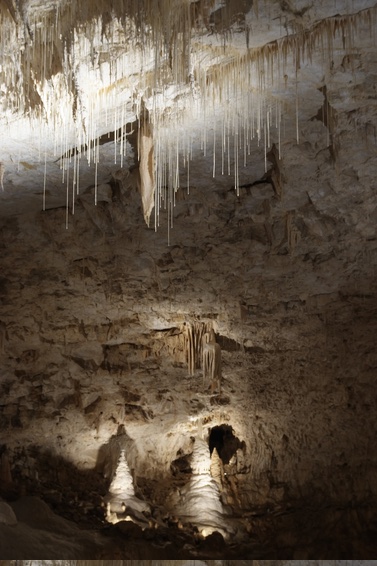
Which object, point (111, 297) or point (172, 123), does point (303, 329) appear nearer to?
point (111, 297)

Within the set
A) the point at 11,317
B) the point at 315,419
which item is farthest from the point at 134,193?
the point at 315,419

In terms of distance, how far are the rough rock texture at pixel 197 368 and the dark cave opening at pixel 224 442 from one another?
1.1 inches

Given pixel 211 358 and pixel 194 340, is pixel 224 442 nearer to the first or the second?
pixel 211 358

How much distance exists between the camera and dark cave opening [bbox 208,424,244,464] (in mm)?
11688

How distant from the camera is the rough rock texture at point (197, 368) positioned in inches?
319

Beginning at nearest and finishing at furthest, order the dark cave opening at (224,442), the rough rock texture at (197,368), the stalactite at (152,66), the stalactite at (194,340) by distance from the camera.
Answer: the stalactite at (152,66) < the rough rock texture at (197,368) < the stalactite at (194,340) < the dark cave opening at (224,442)

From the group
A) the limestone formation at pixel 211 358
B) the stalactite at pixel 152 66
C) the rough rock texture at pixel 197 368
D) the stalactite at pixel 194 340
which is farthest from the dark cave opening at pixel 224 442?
the stalactite at pixel 152 66

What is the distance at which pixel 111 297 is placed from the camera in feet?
32.8

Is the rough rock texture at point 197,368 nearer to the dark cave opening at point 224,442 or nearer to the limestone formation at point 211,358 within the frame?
the dark cave opening at point 224,442

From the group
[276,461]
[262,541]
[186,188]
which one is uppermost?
[186,188]

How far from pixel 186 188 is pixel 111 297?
2700 mm

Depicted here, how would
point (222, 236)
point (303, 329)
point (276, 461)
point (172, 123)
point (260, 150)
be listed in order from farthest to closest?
point (276, 461)
point (303, 329)
point (222, 236)
point (260, 150)
point (172, 123)

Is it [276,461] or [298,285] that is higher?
[298,285]

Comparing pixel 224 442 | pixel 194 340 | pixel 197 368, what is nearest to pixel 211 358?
pixel 197 368
